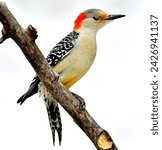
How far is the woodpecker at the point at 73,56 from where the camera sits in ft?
22.4

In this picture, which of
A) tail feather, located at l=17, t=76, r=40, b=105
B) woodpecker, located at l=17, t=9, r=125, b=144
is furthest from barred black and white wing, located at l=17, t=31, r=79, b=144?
tail feather, located at l=17, t=76, r=40, b=105

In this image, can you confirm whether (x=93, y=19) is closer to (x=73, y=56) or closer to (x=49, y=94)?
(x=73, y=56)

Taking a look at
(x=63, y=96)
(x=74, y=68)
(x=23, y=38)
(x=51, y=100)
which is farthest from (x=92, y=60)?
(x=23, y=38)

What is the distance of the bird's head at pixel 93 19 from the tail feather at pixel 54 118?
52.1 inches

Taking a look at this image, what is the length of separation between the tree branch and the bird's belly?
3.37 ft

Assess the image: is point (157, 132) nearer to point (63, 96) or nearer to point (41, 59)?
point (63, 96)

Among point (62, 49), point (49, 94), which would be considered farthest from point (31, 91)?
point (62, 49)

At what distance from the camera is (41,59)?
5.26 meters

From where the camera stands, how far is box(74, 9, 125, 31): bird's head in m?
7.19

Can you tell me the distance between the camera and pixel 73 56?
6887 mm

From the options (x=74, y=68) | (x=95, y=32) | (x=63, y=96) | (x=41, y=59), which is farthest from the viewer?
(x=95, y=32)

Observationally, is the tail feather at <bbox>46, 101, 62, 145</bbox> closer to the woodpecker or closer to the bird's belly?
the woodpecker

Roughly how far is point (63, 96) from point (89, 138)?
67 centimetres

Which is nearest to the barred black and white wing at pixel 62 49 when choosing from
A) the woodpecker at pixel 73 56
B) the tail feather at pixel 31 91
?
the woodpecker at pixel 73 56
